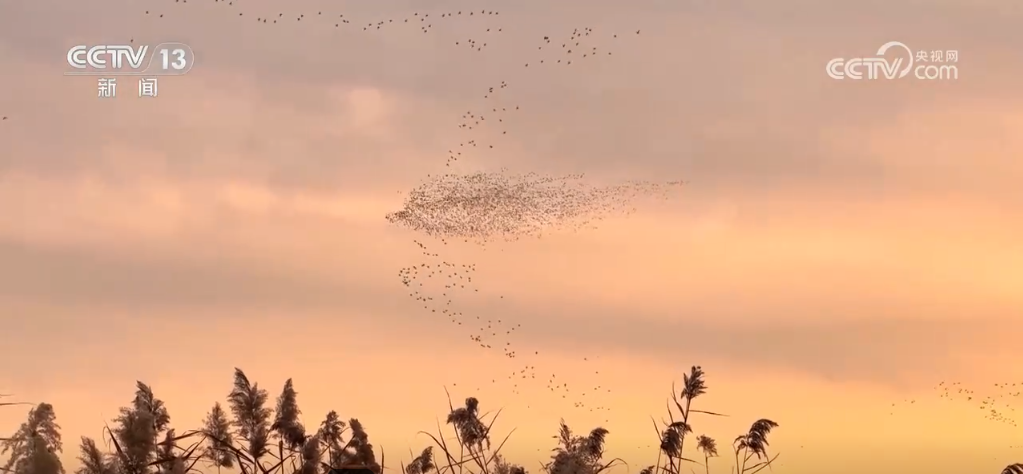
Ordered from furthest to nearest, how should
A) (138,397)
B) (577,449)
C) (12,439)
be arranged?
(577,449) → (138,397) → (12,439)

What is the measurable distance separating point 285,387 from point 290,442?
47 cm

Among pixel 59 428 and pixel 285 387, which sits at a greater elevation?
pixel 285 387

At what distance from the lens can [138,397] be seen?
20.0 feet

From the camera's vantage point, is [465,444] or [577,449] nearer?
[577,449]

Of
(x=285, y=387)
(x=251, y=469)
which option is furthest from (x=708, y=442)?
(x=251, y=469)

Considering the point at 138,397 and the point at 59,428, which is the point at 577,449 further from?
the point at 59,428

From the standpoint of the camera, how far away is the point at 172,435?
619 centimetres

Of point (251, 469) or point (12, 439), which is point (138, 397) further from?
point (12, 439)

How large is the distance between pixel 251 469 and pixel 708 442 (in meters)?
5.31

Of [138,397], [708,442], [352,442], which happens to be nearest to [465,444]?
[352,442]

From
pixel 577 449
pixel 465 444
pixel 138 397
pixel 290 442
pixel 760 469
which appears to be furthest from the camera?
pixel 760 469

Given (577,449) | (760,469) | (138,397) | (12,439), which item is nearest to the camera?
(12,439)

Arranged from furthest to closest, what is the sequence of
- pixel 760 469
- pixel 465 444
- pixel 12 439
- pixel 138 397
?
pixel 760 469 < pixel 465 444 < pixel 138 397 < pixel 12 439

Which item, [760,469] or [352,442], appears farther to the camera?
[760,469]
